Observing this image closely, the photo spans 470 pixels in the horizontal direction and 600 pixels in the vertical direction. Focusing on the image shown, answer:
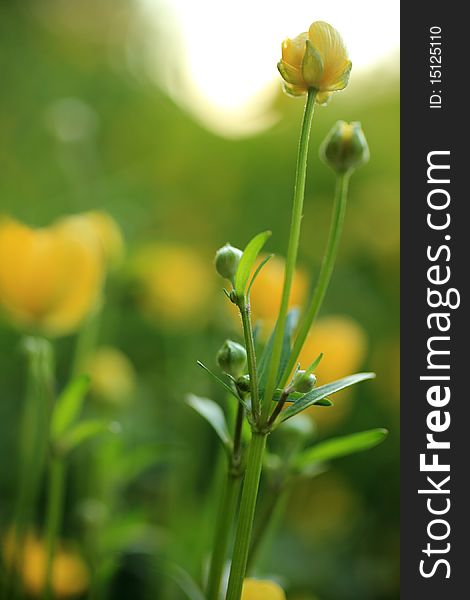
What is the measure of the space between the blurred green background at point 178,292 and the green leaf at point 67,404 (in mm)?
82

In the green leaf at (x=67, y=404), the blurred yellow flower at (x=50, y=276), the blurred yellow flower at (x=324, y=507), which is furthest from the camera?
the blurred yellow flower at (x=324, y=507)

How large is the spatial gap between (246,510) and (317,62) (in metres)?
0.20

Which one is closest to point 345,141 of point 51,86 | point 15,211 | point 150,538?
point 150,538

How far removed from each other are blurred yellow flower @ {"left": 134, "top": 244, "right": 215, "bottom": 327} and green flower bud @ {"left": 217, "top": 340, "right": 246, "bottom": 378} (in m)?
0.56

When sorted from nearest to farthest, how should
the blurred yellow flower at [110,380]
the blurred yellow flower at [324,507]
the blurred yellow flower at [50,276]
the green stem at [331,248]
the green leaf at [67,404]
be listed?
the green stem at [331,248] < the green leaf at [67,404] < the blurred yellow flower at [50,276] < the blurred yellow flower at [110,380] < the blurred yellow flower at [324,507]

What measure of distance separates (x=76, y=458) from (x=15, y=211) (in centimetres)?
48

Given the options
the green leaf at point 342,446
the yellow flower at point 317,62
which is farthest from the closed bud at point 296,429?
the yellow flower at point 317,62

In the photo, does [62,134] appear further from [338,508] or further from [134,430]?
[338,508]

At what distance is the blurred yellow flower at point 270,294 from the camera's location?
23.7 inches

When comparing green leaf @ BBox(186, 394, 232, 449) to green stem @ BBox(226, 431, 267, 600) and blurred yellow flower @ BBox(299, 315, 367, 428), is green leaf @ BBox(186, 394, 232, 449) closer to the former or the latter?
green stem @ BBox(226, 431, 267, 600)

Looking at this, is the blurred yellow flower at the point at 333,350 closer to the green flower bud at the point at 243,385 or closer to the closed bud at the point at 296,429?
the closed bud at the point at 296,429

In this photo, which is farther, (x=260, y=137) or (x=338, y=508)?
(x=260, y=137)

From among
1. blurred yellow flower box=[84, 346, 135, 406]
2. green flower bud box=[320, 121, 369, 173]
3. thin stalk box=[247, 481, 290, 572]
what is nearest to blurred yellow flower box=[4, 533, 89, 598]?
blurred yellow flower box=[84, 346, 135, 406]

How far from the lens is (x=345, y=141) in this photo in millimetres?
331
